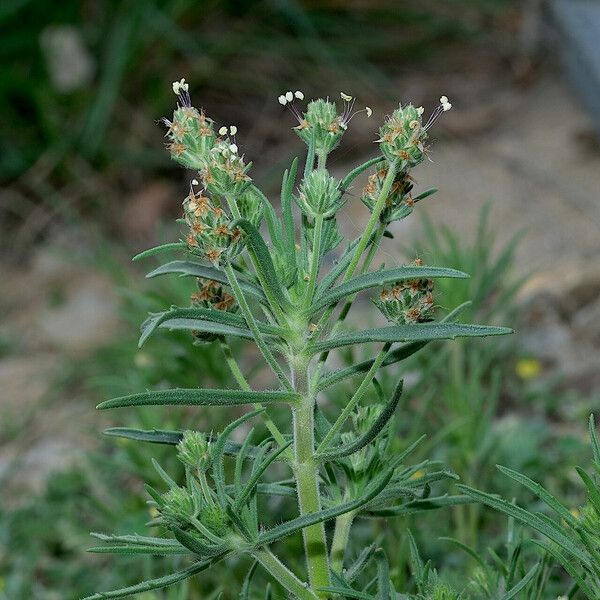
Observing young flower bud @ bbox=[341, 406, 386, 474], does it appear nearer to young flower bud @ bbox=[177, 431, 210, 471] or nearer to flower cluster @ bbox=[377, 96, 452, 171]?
young flower bud @ bbox=[177, 431, 210, 471]

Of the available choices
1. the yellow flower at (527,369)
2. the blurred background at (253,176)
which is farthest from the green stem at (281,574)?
the yellow flower at (527,369)

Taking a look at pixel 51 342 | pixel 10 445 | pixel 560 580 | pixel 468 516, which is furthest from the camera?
pixel 51 342

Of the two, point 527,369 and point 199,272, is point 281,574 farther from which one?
point 527,369

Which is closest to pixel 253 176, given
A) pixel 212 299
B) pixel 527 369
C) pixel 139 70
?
pixel 139 70

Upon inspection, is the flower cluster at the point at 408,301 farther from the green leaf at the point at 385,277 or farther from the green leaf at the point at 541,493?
the green leaf at the point at 541,493

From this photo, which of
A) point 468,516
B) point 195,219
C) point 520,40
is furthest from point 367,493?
point 520,40

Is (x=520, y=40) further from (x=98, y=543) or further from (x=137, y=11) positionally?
(x=98, y=543)

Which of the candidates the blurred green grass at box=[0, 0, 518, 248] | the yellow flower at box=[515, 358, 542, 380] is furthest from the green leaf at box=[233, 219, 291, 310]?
the blurred green grass at box=[0, 0, 518, 248]
